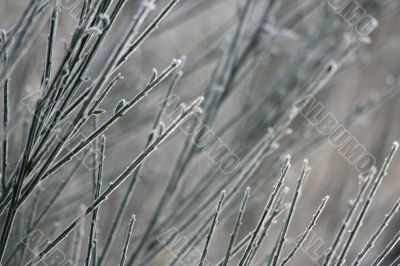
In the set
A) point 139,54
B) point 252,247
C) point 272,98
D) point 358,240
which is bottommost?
point 358,240

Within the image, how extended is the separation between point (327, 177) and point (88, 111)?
3132mm

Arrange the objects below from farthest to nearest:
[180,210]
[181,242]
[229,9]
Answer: [229,9], [181,242], [180,210]

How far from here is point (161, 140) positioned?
135cm

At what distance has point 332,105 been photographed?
4512 millimetres

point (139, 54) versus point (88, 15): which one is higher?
point (139, 54)

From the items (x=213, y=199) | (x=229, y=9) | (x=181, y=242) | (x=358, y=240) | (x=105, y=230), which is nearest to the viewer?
(x=213, y=199)

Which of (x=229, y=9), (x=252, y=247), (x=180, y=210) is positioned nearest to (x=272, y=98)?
(x=180, y=210)

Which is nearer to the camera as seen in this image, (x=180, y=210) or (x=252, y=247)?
(x=252, y=247)

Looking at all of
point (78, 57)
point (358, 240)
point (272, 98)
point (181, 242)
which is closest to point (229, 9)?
point (358, 240)

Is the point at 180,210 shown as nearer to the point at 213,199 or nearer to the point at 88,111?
the point at 213,199

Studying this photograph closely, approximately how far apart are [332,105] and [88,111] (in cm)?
342

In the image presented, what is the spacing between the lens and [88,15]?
1266 mm

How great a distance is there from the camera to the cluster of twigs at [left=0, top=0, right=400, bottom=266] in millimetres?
1304

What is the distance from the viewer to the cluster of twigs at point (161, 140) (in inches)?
51.3
